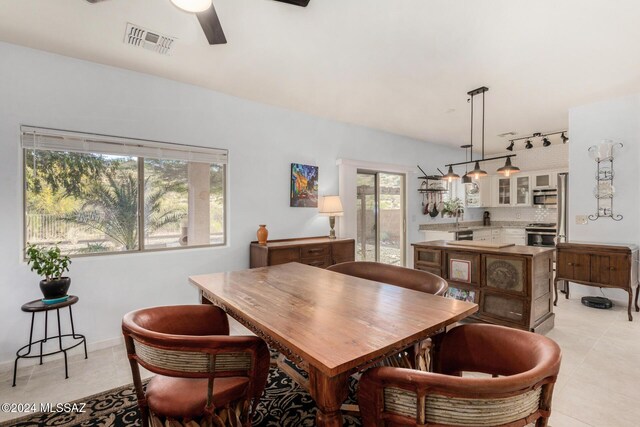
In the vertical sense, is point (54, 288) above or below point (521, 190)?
below

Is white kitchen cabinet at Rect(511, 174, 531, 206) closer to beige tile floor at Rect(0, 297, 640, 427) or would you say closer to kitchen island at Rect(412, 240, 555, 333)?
beige tile floor at Rect(0, 297, 640, 427)

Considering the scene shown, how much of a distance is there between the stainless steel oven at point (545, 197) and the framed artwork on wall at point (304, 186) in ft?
16.0

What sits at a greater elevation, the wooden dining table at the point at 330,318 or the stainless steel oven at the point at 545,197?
the stainless steel oven at the point at 545,197

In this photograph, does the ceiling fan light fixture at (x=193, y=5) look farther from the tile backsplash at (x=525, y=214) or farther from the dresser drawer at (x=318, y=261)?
the tile backsplash at (x=525, y=214)

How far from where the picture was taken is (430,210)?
591 centimetres

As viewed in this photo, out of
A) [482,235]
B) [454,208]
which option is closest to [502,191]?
[482,235]

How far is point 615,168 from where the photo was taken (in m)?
3.81

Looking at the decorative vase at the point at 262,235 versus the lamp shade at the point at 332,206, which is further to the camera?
the lamp shade at the point at 332,206

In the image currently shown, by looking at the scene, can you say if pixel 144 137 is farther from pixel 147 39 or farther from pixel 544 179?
pixel 544 179

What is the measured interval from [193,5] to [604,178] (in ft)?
16.2

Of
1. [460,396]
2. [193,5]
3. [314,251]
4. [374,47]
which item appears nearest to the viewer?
[460,396]

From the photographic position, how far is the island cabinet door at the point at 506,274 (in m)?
2.84

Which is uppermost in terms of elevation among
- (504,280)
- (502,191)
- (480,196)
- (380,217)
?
(502,191)

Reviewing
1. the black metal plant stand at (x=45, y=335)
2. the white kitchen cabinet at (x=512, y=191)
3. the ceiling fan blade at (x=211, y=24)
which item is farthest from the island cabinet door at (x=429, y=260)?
the white kitchen cabinet at (x=512, y=191)
